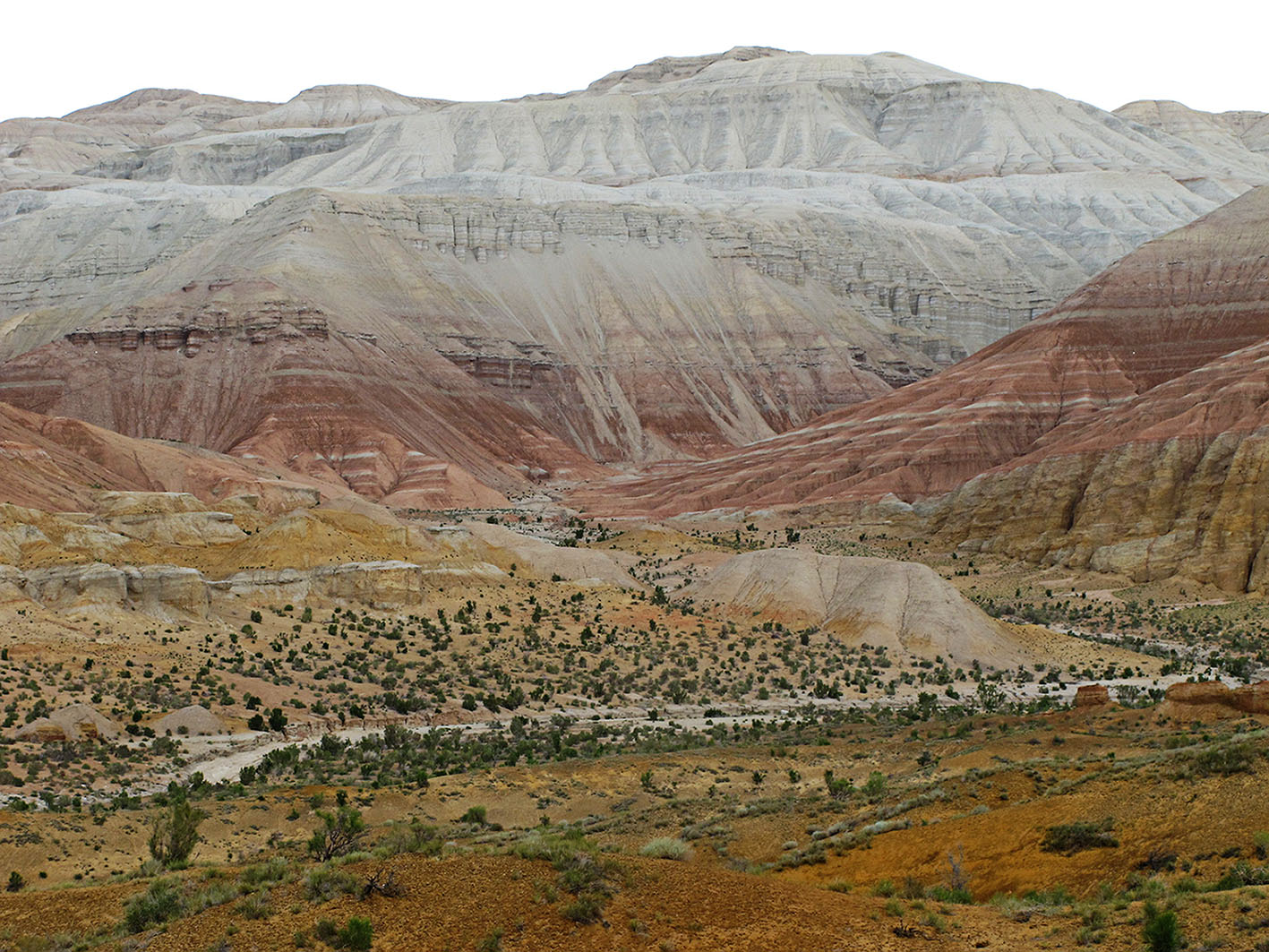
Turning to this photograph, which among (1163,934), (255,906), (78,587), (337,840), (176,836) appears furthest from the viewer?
(78,587)

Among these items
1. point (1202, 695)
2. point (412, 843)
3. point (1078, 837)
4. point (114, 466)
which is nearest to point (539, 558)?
point (114, 466)

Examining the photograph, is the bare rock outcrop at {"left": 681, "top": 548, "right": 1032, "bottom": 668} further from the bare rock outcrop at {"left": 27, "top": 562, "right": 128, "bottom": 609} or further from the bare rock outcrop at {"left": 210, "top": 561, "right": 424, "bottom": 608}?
the bare rock outcrop at {"left": 27, "top": 562, "right": 128, "bottom": 609}

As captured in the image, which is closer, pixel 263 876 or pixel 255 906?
pixel 255 906

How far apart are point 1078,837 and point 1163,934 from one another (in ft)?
18.6

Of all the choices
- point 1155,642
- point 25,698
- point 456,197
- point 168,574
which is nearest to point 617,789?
point 25,698

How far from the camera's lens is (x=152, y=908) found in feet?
54.3

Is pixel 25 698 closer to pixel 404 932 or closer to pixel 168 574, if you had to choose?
pixel 168 574

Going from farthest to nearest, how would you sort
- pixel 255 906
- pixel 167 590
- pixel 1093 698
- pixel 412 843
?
pixel 167 590
pixel 1093 698
pixel 412 843
pixel 255 906

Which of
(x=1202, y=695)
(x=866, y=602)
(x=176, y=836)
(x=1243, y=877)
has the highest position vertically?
(x=1243, y=877)

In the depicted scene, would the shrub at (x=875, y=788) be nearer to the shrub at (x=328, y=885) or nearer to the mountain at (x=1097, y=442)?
the shrub at (x=328, y=885)

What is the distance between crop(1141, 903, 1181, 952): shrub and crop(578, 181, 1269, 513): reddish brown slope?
3268 inches

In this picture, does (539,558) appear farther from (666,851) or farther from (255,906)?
(255,906)

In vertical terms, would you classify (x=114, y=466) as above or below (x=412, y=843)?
below

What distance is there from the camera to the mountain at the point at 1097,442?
3167 inches
